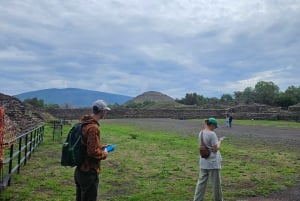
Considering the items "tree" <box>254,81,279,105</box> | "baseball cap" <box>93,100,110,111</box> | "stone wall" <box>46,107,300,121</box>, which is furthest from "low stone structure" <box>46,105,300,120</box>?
"baseball cap" <box>93,100,110,111</box>

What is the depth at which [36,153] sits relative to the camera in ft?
45.6

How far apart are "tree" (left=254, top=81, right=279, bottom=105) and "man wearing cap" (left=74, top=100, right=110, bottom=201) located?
79.4 metres

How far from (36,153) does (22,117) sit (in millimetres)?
12785

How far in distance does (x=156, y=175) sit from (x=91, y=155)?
5.49 m

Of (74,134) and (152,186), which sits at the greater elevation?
(74,134)

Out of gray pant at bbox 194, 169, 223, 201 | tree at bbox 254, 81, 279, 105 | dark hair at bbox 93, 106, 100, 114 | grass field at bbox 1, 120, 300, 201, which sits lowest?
grass field at bbox 1, 120, 300, 201

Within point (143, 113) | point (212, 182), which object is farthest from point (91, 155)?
point (143, 113)

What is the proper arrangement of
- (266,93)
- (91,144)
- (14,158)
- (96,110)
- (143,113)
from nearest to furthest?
(91,144), (96,110), (14,158), (143,113), (266,93)

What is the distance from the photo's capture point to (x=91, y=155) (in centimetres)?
459

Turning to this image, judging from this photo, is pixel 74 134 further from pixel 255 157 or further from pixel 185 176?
pixel 255 157

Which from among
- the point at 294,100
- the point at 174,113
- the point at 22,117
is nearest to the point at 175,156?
the point at 22,117

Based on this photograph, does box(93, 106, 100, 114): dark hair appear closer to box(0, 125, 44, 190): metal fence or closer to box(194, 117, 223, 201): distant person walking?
box(194, 117, 223, 201): distant person walking

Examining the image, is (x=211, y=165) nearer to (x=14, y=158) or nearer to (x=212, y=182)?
(x=212, y=182)

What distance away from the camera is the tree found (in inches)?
3355
